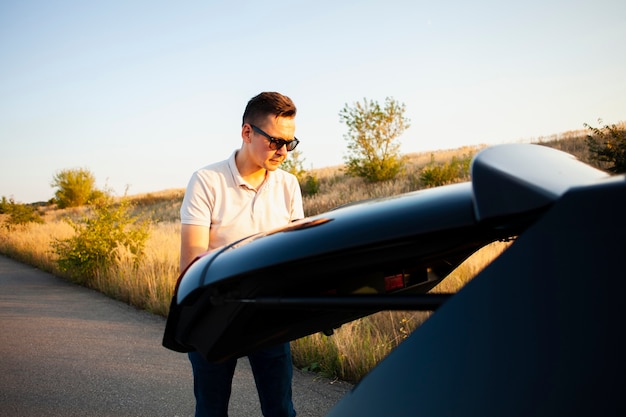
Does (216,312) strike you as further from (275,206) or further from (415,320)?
(415,320)

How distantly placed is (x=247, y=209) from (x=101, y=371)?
9.98ft

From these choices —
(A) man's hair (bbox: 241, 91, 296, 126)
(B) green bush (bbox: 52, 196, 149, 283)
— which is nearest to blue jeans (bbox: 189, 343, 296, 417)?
(A) man's hair (bbox: 241, 91, 296, 126)

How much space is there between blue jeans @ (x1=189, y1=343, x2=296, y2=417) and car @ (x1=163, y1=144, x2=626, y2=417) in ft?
4.76

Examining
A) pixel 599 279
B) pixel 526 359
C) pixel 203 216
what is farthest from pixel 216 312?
pixel 203 216

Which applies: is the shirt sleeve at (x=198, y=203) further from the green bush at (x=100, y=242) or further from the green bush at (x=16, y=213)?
the green bush at (x=16, y=213)

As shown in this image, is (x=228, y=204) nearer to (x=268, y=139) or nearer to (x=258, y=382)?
(x=268, y=139)

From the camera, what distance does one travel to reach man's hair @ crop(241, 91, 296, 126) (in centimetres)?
255

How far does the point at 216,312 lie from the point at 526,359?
867 mm

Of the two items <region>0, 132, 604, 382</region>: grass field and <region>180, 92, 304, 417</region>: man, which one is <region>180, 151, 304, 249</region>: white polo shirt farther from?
<region>0, 132, 604, 382</region>: grass field

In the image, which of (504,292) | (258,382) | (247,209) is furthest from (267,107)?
(504,292)

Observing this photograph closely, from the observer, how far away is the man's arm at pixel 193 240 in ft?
7.52

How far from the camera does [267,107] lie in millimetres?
2557

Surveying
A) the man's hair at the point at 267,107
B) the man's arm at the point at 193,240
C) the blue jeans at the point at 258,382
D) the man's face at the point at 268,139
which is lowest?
the blue jeans at the point at 258,382

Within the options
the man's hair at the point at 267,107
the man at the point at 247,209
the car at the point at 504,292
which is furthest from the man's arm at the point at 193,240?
the car at the point at 504,292
